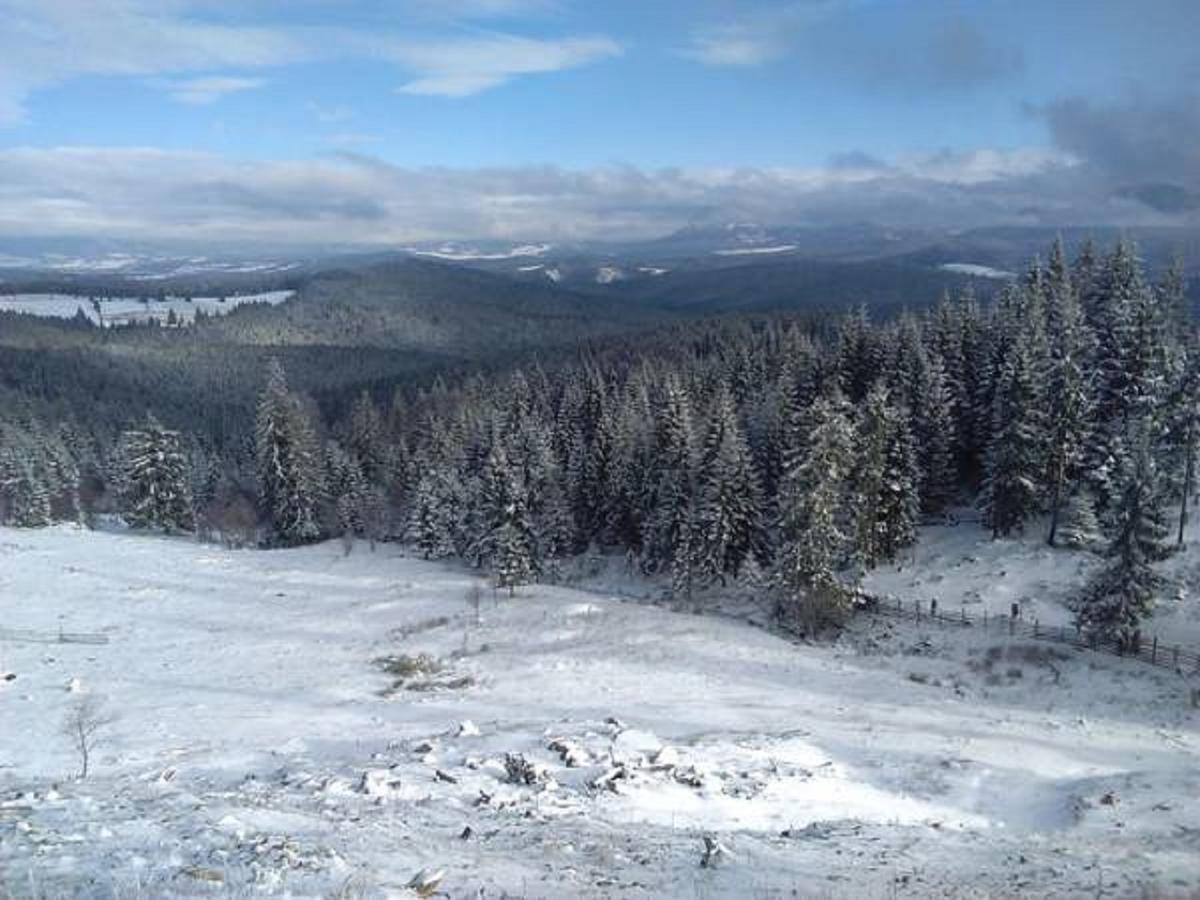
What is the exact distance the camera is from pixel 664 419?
57656 millimetres

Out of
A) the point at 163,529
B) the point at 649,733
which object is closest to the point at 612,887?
the point at 649,733

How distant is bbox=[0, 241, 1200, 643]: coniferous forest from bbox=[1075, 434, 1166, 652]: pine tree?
9 cm

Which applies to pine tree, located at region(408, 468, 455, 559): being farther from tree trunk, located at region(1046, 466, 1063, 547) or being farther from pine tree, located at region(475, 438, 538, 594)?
tree trunk, located at region(1046, 466, 1063, 547)

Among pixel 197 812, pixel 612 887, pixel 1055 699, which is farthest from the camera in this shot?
pixel 1055 699

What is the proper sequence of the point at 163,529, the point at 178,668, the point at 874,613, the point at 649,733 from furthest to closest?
the point at 163,529, the point at 874,613, the point at 178,668, the point at 649,733

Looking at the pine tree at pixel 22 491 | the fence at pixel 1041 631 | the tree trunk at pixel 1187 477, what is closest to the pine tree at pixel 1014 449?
the tree trunk at pixel 1187 477

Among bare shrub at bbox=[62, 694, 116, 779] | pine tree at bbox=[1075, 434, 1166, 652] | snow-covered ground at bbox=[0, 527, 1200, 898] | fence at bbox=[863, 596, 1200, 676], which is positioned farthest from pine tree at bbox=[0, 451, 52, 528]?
pine tree at bbox=[1075, 434, 1166, 652]

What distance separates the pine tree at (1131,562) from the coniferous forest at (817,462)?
94mm

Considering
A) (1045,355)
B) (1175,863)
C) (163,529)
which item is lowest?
(163,529)

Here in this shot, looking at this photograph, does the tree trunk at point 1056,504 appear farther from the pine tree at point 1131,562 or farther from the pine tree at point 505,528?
the pine tree at point 505,528

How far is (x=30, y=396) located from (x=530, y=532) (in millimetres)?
161141

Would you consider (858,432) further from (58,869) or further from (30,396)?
(30,396)

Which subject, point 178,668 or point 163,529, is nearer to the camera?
point 178,668

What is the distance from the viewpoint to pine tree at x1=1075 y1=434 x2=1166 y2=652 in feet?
112
